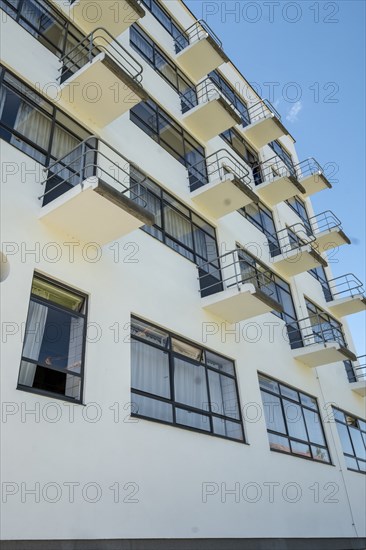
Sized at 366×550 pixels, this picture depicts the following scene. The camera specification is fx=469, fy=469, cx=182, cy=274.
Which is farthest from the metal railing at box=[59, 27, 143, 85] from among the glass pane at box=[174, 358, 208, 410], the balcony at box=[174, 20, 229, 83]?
the glass pane at box=[174, 358, 208, 410]

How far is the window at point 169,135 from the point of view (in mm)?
11523

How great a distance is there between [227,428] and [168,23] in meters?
12.8

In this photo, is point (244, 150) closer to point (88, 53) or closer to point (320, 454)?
point (88, 53)

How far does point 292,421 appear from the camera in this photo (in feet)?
39.2

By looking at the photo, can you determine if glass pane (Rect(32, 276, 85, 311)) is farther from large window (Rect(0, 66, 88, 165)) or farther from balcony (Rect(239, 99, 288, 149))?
balcony (Rect(239, 99, 288, 149))

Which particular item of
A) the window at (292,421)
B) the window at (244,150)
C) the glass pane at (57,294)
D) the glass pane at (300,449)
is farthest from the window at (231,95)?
the glass pane at (57,294)

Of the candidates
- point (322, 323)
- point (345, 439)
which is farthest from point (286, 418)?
point (322, 323)

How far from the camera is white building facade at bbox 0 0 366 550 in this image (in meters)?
6.08

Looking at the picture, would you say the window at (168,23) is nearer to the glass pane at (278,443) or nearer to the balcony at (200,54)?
the balcony at (200,54)

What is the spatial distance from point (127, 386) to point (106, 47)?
7865mm

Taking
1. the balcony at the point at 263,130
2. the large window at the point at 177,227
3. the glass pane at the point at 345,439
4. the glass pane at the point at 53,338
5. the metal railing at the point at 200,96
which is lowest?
the glass pane at the point at 53,338

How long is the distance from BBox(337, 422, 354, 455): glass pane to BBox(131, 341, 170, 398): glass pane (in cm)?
831

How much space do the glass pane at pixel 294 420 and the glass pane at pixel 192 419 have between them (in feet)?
12.0

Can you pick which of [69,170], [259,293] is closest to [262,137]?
[259,293]
